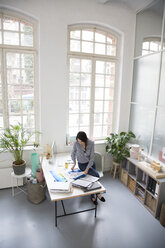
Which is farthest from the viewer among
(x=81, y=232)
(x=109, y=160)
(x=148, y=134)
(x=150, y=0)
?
(x=109, y=160)

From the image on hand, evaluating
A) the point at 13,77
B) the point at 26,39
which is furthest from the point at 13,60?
the point at 26,39

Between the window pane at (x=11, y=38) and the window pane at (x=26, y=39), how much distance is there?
12 cm

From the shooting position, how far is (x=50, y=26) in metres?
3.62

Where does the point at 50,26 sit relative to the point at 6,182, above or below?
above

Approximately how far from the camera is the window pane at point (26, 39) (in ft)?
12.0

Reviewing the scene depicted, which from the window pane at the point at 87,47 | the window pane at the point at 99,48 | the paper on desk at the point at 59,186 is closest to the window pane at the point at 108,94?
the window pane at the point at 99,48

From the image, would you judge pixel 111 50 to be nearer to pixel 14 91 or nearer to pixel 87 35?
pixel 87 35

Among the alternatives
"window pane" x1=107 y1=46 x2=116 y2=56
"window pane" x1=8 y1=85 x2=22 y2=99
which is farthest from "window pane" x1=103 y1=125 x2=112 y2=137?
"window pane" x1=8 y1=85 x2=22 y2=99

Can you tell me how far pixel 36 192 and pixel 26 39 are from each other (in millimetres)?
3216

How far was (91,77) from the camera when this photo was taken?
430 cm

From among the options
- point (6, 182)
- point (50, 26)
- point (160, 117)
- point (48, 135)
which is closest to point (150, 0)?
point (50, 26)

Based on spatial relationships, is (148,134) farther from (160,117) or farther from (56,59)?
(56,59)

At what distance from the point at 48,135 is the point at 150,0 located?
370 cm

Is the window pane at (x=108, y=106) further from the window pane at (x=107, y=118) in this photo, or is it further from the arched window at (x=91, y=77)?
the window pane at (x=107, y=118)
